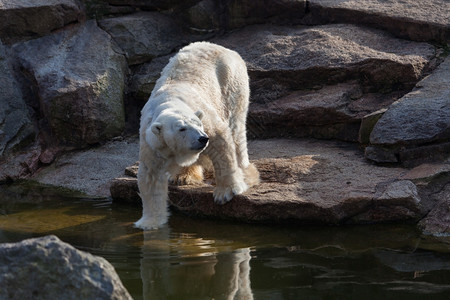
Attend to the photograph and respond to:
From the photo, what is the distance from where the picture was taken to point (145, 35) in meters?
9.09

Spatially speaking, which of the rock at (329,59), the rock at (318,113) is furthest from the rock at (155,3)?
the rock at (318,113)

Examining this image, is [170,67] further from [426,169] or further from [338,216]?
[426,169]

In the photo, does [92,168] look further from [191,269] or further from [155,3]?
[191,269]

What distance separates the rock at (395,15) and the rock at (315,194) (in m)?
2.30

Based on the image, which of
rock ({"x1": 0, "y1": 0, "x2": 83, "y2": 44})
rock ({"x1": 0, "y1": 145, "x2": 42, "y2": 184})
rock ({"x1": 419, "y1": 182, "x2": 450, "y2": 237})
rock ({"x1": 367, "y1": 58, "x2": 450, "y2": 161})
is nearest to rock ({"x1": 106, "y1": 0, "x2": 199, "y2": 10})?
rock ({"x1": 0, "y1": 0, "x2": 83, "y2": 44})

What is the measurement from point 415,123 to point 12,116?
4.78 metres

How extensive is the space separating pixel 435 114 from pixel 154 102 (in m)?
2.78

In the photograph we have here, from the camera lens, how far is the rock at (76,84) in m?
7.91

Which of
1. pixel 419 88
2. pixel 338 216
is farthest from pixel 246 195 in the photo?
pixel 419 88

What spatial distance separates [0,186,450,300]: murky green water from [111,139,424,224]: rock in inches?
4.9

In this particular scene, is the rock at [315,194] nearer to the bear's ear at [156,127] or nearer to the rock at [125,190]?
the rock at [125,190]

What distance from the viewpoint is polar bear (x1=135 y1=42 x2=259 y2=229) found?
5242mm

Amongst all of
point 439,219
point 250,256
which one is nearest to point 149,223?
point 250,256

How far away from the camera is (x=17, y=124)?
7957mm
